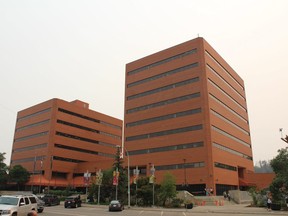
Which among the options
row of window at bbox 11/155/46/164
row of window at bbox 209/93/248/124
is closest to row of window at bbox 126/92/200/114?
row of window at bbox 209/93/248/124

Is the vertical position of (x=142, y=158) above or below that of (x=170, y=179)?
above

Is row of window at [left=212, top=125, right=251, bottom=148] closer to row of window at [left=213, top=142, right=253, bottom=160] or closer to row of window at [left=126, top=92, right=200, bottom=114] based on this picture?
row of window at [left=213, top=142, right=253, bottom=160]

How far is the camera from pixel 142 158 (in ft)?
262

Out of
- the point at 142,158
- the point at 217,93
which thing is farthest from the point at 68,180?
the point at 217,93

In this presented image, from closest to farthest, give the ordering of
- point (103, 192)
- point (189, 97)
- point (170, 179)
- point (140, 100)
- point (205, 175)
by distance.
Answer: point (170, 179)
point (103, 192)
point (205, 175)
point (189, 97)
point (140, 100)

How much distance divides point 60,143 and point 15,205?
7958 centimetres

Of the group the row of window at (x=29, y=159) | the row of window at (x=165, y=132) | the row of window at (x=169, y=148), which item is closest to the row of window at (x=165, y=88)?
the row of window at (x=165, y=132)

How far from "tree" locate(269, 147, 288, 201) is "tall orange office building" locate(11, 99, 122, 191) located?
54.5m

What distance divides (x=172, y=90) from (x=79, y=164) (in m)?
42.9

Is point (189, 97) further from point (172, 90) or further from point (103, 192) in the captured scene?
point (103, 192)

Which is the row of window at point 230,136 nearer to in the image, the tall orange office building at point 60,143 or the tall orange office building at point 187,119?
the tall orange office building at point 187,119

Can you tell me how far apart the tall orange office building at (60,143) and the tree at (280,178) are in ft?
179

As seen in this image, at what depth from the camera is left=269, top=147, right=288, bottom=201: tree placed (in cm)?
4160

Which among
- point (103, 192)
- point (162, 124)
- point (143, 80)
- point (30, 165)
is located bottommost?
point (103, 192)
